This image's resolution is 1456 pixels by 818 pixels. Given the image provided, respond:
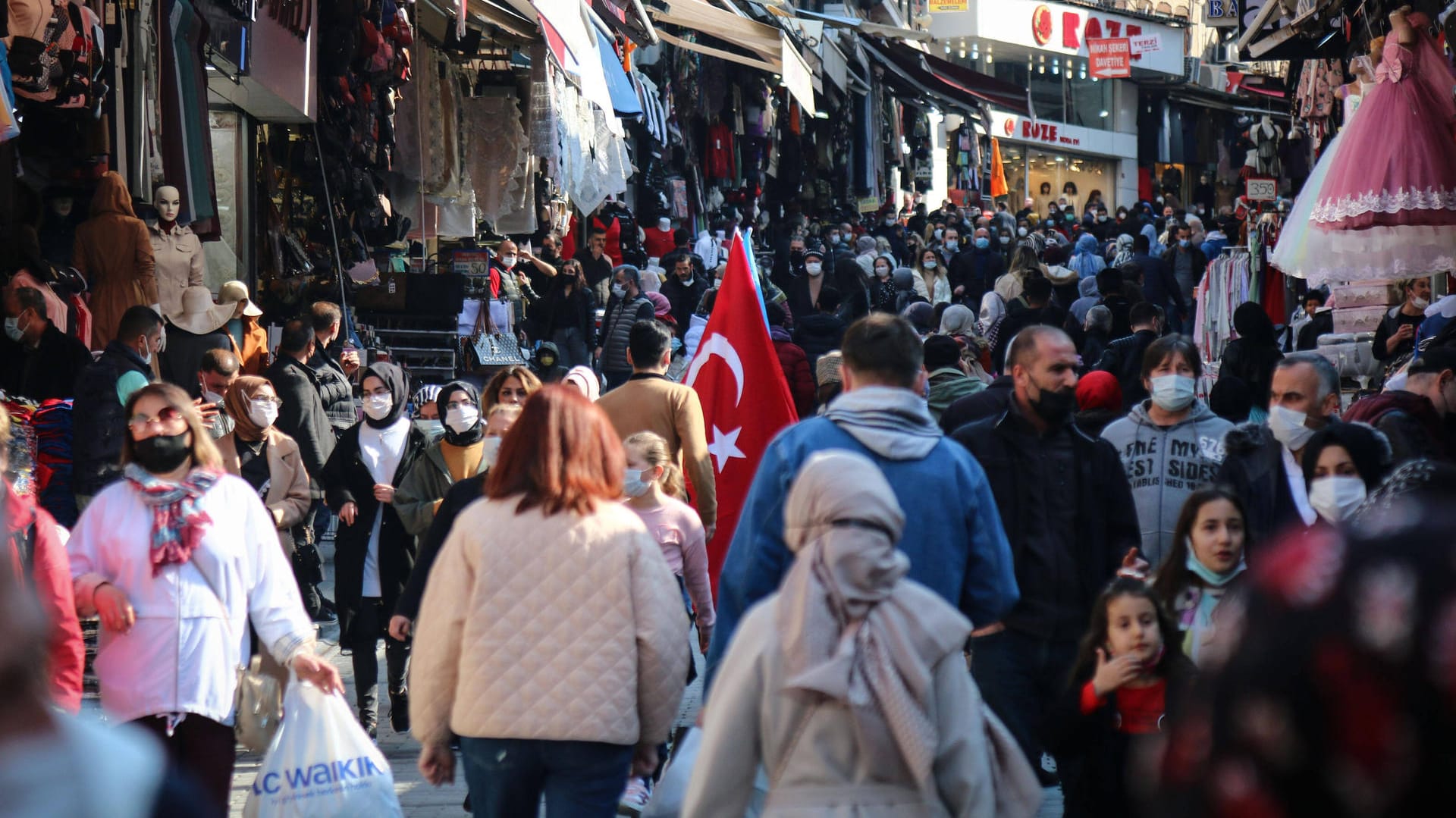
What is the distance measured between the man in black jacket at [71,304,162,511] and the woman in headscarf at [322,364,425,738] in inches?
49.6

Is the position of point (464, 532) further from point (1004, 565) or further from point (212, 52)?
point (212, 52)

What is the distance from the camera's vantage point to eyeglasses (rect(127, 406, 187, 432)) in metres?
5.31

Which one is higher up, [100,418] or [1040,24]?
[1040,24]

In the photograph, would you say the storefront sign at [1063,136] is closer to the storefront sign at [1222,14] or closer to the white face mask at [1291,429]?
the storefront sign at [1222,14]

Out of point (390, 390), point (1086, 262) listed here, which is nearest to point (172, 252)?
point (390, 390)

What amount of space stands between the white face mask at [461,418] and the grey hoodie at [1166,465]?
2.75 m

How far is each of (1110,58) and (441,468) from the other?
44.5 meters

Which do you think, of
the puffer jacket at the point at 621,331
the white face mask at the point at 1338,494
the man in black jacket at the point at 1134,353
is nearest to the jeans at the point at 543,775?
the white face mask at the point at 1338,494

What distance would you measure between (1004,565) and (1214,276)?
12494 mm

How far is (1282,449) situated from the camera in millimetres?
6477

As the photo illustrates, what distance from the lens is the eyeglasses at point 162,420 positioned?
5.31 metres

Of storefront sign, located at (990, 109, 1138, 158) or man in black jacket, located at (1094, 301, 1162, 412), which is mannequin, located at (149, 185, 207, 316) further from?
storefront sign, located at (990, 109, 1138, 158)

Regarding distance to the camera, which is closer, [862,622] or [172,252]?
[862,622]

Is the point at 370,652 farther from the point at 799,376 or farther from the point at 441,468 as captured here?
the point at 799,376
